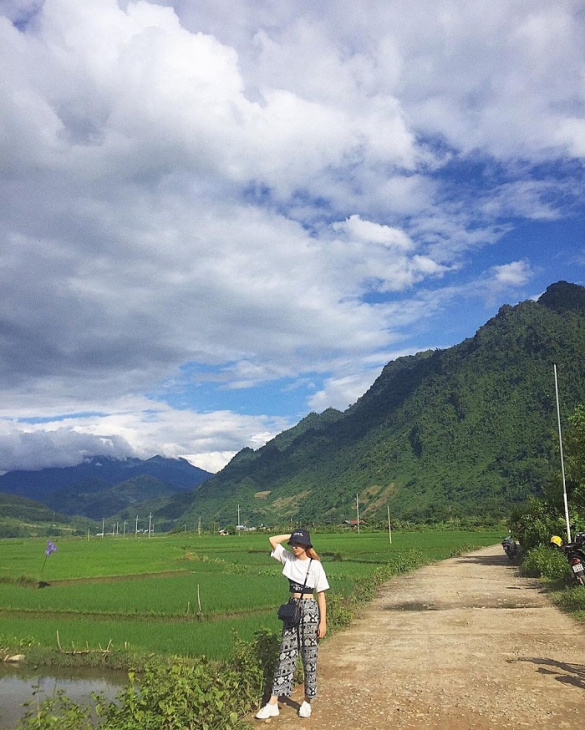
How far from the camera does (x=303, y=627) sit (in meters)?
6.34

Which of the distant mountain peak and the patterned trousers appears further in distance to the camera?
the distant mountain peak

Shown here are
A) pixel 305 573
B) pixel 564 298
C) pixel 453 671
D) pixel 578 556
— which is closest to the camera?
pixel 305 573

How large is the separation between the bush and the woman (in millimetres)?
14860

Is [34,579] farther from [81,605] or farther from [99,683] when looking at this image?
[99,683]

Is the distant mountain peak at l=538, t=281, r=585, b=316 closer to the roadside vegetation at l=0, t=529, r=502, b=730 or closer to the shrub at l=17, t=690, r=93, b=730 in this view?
the roadside vegetation at l=0, t=529, r=502, b=730

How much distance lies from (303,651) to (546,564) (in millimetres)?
16740

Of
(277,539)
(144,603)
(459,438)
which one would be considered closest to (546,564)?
(144,603)

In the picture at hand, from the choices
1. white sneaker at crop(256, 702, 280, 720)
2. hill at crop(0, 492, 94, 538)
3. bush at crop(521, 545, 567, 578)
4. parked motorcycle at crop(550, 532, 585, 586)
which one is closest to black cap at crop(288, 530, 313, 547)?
white sneaker at crop(256, 702, 280, 720)

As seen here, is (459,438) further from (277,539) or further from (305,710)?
(305,710)

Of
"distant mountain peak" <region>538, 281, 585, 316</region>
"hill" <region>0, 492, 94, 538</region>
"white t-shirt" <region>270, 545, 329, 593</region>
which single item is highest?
"distant mountain peak" <region>538, 281, 585, 316</region>

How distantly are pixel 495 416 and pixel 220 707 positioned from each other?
4604 inches

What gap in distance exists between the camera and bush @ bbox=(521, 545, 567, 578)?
18.9 meters

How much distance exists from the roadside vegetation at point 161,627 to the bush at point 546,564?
5.66m

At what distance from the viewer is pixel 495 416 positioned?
114 m
